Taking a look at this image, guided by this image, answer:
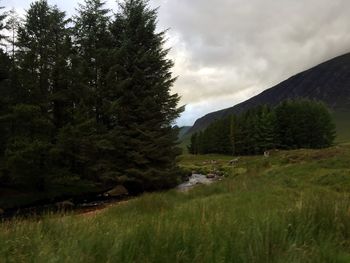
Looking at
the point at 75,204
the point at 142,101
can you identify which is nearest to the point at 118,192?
the point at 75,204

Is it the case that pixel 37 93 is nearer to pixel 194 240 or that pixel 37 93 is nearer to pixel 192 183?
pixel 192 183

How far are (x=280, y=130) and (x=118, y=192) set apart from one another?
70.7 m

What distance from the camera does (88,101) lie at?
123ft

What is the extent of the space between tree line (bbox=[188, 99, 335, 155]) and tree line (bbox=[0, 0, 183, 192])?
204 ft

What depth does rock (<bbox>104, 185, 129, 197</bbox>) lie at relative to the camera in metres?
36.6

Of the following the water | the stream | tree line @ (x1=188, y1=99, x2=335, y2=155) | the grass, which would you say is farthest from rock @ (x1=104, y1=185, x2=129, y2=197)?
tree line @ (x1=188, y1=99, x2=335, y2=155)

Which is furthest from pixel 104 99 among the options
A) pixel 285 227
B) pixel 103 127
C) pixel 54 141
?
pixel 285 227

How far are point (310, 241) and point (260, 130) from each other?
308 ft

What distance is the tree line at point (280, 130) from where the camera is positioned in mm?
98875

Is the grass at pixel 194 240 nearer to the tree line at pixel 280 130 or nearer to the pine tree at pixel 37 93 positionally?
the pine tree at pixel 37 93

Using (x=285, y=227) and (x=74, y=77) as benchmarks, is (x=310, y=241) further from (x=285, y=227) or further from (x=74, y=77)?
(x=74, y=77)

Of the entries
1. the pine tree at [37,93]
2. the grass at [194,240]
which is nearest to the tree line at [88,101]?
the pine tree at [37,93]

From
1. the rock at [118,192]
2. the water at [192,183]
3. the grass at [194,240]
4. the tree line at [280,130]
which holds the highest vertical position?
the tree line at [280,130]

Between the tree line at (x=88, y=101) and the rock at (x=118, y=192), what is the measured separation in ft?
2.50
